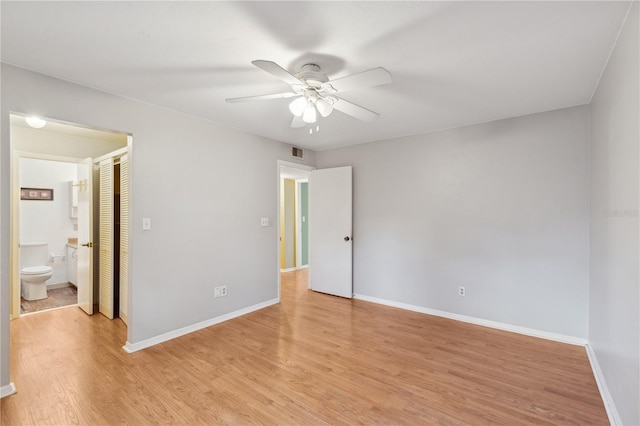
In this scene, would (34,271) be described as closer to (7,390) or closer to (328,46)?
(7,390)

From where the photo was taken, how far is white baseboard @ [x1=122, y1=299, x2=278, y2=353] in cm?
275

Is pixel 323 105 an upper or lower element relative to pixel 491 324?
upper

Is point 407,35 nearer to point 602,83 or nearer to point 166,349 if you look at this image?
point 602,83

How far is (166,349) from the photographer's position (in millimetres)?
2771

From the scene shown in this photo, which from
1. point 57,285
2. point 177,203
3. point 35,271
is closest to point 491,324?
point 177,203

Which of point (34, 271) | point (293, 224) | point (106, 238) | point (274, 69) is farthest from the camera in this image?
point (293, 224)

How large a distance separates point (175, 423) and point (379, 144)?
3771 millimetres

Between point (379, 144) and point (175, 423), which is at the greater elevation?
point (379, 144)

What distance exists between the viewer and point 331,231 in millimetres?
4652

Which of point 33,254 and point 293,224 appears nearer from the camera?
point 33,254

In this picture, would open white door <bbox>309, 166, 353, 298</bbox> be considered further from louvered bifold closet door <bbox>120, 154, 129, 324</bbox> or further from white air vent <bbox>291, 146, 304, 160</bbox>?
louvered bifold closet door <bbox>120, 154, 129, 324</bbox>

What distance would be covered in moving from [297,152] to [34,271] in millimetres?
4126

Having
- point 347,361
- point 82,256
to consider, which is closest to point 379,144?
point 347,361

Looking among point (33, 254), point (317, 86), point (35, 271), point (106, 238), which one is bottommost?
point (35, 271)
